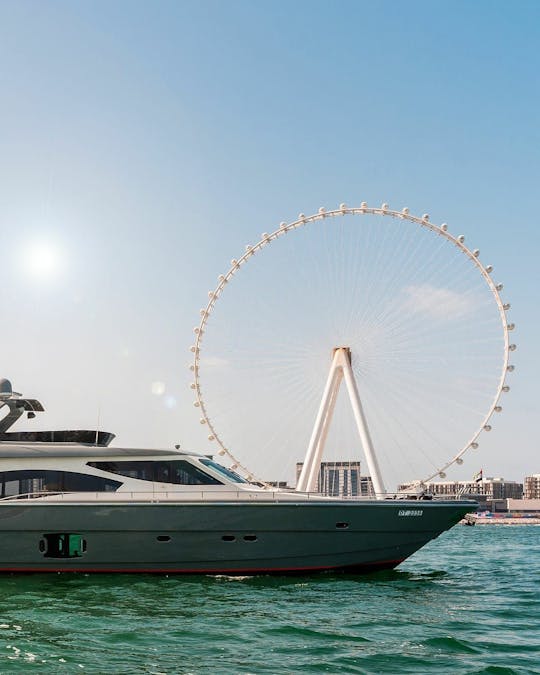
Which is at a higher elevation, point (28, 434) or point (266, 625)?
point (28, 434)

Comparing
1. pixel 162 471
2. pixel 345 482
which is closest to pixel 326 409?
pixel 345 482

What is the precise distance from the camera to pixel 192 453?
1892cm

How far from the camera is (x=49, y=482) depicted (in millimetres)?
18359

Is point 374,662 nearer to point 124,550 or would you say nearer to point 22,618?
point 22,618

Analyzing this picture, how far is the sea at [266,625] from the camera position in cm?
1031

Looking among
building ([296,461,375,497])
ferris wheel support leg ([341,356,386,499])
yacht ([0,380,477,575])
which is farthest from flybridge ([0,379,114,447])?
ferris wheel support leg ([341,356,386,499])

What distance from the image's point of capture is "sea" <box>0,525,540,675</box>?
406 inches

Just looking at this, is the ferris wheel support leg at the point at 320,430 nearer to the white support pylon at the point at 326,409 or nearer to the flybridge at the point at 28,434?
the white support pylon at the point at 326,409

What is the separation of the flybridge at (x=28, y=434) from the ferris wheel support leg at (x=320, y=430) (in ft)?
34.1

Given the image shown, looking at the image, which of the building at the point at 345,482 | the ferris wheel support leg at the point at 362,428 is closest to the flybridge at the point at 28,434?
the building at the point at 345,482

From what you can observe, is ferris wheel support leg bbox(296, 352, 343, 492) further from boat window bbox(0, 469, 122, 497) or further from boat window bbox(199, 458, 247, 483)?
boat window bbox(0, 469, 122, 497)

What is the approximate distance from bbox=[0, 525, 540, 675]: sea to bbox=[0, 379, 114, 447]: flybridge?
3.37m

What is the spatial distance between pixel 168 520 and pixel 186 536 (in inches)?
21.5

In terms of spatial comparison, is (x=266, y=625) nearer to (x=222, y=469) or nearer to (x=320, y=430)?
(x=222, y=469)
